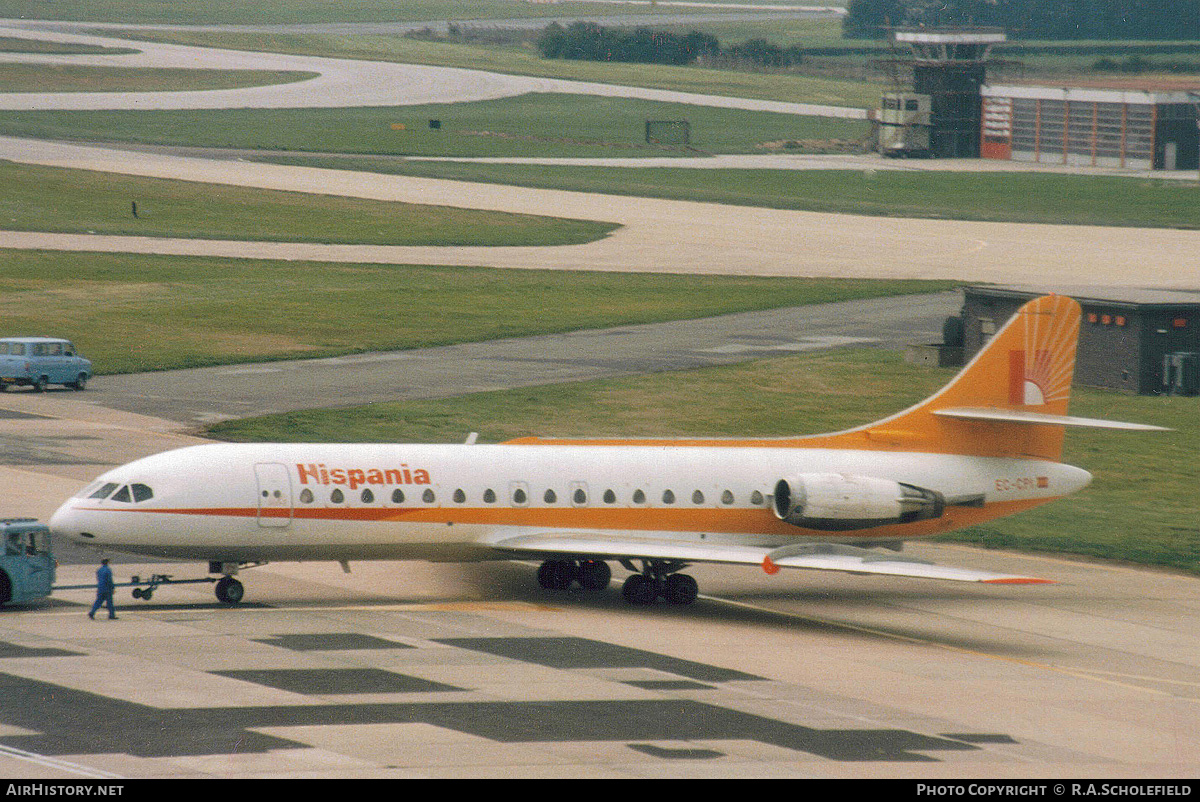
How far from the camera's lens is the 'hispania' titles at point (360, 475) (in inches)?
1426

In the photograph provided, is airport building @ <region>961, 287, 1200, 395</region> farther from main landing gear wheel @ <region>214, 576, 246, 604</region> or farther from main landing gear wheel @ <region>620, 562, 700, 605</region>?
main landing gear wheel @ <region>214, 576, 246, 604</region>

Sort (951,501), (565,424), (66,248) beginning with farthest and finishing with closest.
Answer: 1. (66,248)
2. (565,424)
3. (951,501)

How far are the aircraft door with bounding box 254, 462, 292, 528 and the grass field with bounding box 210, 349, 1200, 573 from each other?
18074 mm

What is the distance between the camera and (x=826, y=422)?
59219 mm

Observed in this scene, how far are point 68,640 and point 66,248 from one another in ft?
222

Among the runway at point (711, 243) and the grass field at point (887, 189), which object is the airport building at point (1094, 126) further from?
the runway at point (711, 243)

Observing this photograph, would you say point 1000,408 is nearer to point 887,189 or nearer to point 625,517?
point 625,517

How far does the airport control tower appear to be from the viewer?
157125 mm

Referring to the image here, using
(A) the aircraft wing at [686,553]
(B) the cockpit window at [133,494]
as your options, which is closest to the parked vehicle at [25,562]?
(B) the cockpit window at [133,494]

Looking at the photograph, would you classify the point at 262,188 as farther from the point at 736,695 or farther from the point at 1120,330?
the point at 736,695

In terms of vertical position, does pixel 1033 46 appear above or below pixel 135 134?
above

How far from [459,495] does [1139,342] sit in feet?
123

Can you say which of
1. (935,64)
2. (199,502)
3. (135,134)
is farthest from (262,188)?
(199,502)

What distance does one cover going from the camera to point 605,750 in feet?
Answer: 87.2
